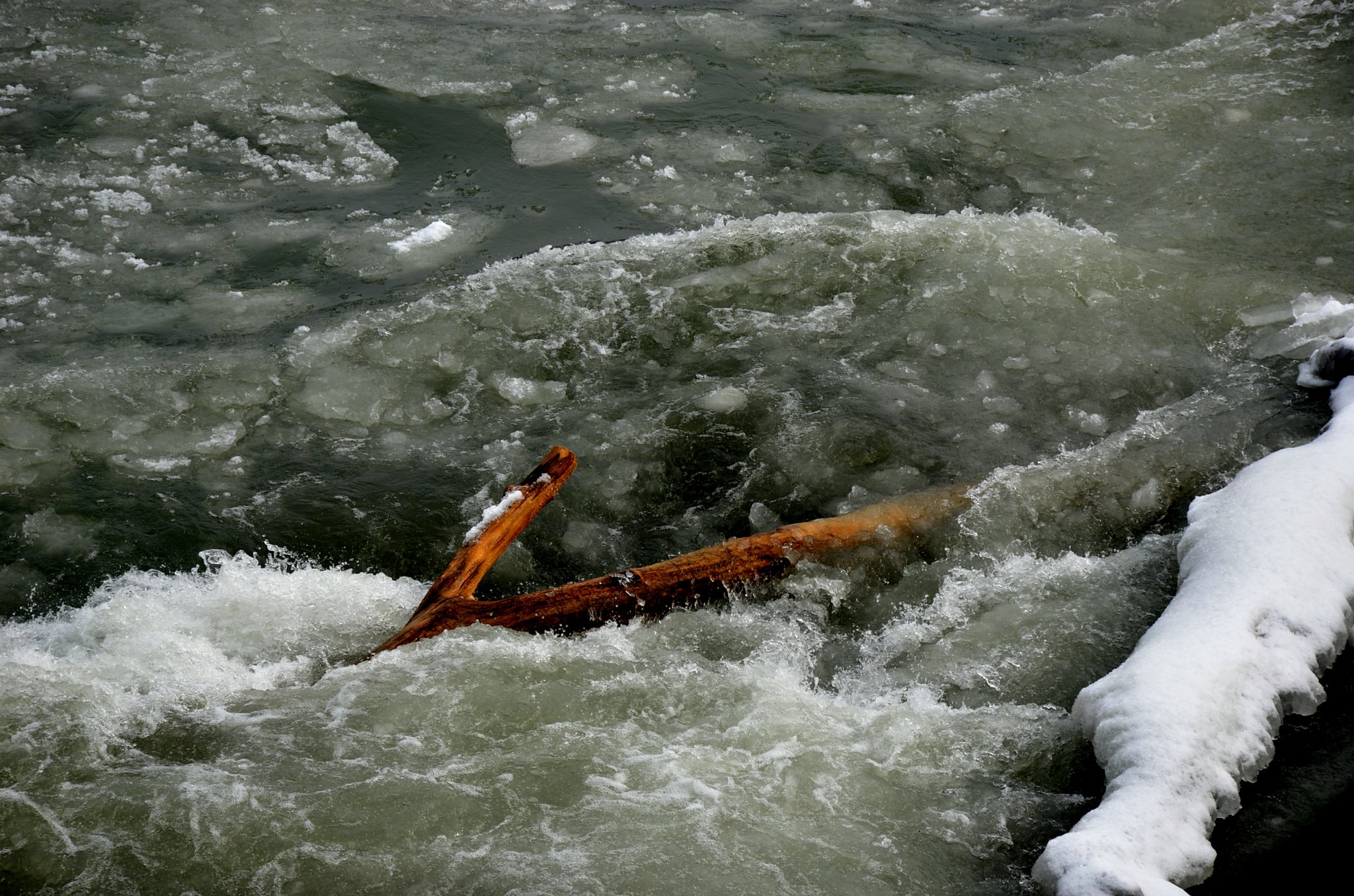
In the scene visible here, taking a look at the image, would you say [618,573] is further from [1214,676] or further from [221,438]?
[221,438]

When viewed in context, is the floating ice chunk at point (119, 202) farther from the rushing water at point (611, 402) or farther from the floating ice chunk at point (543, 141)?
the floating ice chunk at point (543, 141)

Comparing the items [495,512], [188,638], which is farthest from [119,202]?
[495,512]

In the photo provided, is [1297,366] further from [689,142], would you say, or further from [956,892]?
[689,142]

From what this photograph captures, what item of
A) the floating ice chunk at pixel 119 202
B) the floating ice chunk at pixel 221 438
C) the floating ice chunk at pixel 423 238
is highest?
the floating ice chunk at pixel 119 202

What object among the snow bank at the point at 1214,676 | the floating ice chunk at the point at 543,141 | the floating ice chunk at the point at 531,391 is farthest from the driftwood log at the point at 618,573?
the floating ice chunk at the point at 543,141

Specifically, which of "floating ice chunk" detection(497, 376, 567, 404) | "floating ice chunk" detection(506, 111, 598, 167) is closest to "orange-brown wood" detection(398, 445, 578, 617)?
"floating ice chunk" detection(497, 376, 567, 404)

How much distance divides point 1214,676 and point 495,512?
1950mm

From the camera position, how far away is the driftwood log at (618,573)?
293 cm

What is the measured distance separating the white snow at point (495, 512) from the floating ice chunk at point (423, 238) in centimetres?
220

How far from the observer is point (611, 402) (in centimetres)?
407

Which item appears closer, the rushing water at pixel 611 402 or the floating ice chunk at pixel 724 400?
the rushing water at pixel 611 402

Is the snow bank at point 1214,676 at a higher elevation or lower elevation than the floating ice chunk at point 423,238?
lower

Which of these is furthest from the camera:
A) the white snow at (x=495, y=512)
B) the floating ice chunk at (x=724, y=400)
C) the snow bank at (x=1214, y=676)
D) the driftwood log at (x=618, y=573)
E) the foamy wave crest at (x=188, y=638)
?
the floating ice chunk at (x=724, y=400)

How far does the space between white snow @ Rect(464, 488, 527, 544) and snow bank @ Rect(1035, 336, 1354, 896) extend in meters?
1.65
